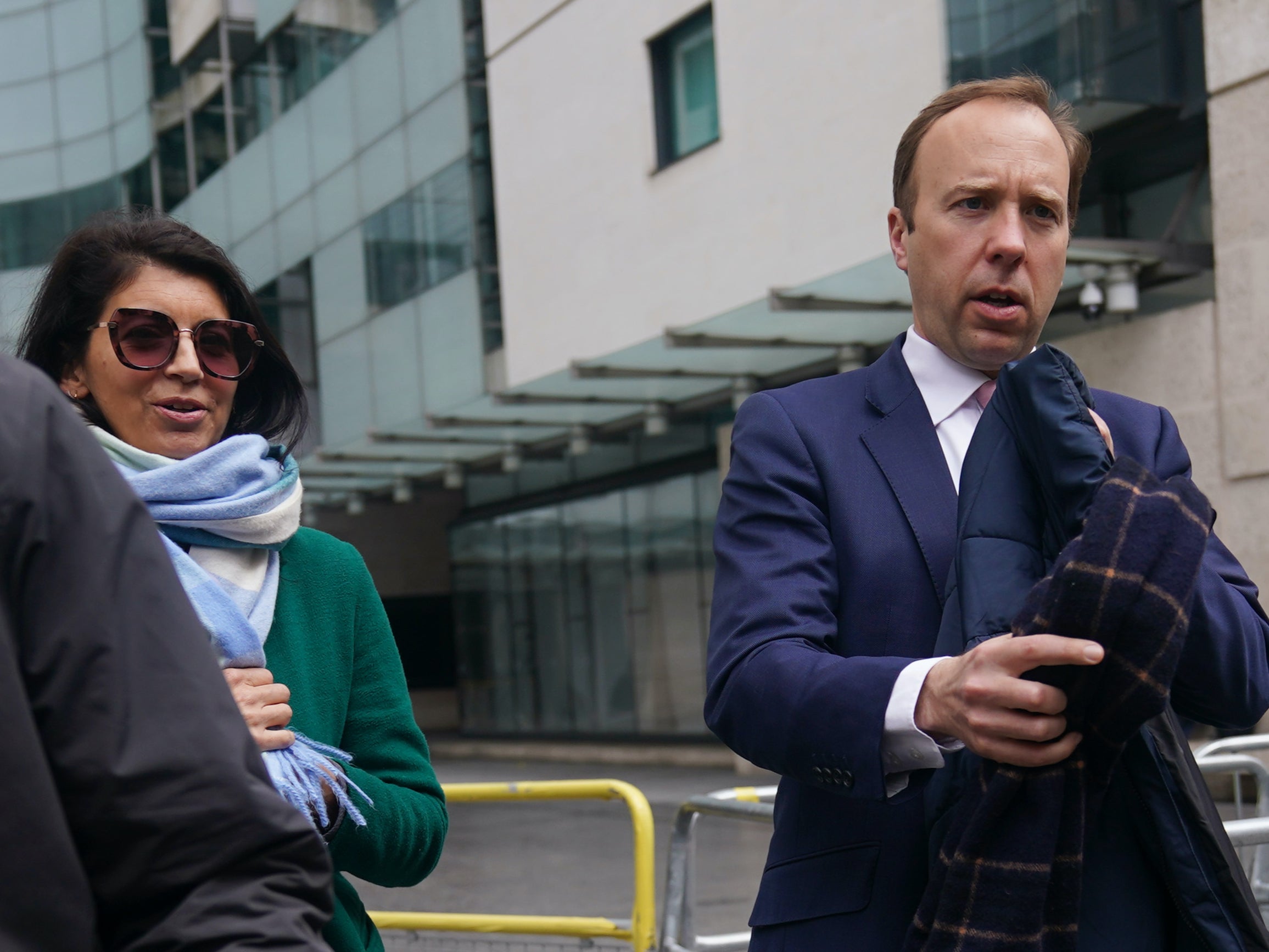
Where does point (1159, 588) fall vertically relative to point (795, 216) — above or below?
below

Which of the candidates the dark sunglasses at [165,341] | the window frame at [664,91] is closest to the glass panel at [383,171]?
the window frame at [664,91]

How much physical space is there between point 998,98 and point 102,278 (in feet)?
4.82

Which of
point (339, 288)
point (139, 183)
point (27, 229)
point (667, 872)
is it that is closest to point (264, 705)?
point (667, 872)

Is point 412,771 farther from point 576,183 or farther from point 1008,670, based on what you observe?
point 576,183

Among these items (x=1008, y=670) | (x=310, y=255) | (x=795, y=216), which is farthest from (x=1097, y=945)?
(x=310, y=255)

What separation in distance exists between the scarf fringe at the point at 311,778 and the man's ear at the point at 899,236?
1133 millimetres

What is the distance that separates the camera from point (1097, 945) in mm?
1755

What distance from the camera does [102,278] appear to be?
8.25ft

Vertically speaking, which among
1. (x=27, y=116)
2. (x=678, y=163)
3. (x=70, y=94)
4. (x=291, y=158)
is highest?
(x=70, y=94)

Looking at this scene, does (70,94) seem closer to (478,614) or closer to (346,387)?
(346,387)

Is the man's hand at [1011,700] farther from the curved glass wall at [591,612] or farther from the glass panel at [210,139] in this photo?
the glass panel at [210,139]

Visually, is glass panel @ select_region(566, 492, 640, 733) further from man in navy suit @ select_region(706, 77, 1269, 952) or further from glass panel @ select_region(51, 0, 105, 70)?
man in navy suit @ select_region(706, 77, 1269, 952)

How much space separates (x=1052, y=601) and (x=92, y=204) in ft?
94.5

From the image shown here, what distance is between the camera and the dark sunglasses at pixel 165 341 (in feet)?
7.99
